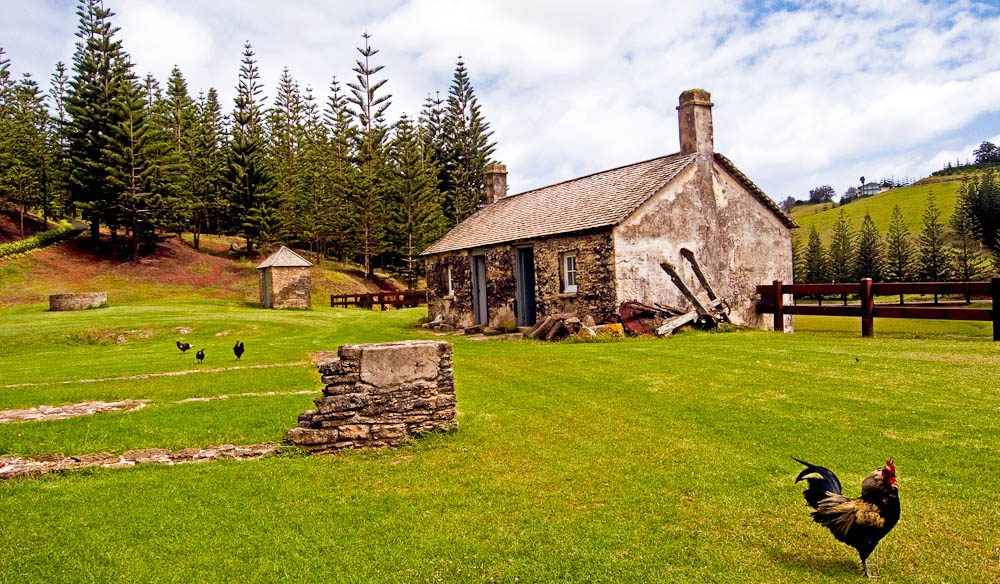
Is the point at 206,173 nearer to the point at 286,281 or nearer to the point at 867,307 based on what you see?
the point at 286,281

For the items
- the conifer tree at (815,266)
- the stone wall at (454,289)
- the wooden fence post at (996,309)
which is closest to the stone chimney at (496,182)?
the stone wall at (454,289)

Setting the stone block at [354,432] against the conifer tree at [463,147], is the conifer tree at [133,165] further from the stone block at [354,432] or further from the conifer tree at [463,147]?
the stone block at [354,432]

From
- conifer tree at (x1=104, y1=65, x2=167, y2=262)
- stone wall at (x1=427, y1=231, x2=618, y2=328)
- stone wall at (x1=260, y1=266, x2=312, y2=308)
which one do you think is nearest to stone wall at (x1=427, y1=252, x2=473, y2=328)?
stone wall at (x1=427, y1=231, x2=618, y2=328)

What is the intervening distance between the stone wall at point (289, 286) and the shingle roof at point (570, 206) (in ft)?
40.1

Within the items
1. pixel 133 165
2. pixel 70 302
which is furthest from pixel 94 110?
pixel 70 302

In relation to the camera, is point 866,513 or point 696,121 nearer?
point 866,513

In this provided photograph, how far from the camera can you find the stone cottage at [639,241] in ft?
60.6

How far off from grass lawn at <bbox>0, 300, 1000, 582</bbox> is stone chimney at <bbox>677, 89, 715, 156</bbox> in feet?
32.8

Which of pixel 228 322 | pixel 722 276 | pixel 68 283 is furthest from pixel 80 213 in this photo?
pixel 722 276

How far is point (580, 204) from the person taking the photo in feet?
69.8

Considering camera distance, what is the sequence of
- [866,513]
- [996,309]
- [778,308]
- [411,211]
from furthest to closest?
[411,211]
[778,308]
[996,309]
[866,513]

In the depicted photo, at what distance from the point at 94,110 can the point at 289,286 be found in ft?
78.4

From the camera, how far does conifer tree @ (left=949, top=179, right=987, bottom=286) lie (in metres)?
50.8

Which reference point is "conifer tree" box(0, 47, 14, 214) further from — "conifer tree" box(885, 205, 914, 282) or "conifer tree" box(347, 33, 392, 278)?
"conifer tree" box(885, 205, 914, 282)
